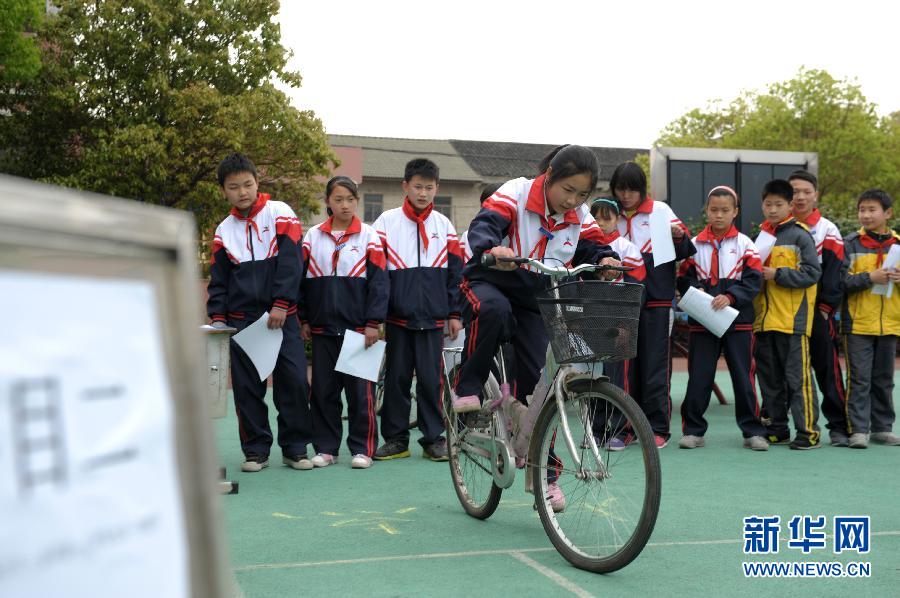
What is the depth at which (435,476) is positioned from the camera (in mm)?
6402

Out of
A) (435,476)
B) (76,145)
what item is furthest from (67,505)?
(76,145)

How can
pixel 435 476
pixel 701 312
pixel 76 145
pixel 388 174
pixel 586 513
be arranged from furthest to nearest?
1. pixel 388 174
2. pixel 76 145
3. pixel 701 312
4. pixel 435 476
5. pixel 586 513

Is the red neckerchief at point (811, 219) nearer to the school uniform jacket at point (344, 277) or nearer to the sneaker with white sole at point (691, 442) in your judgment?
the sneaker with white sole at point (691, 442)

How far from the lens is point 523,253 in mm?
4676

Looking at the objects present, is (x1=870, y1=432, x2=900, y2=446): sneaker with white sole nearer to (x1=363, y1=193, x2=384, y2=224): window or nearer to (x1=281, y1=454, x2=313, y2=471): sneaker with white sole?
(x1=281, y1=454, x2=313, y2=471): sneaker with white sole

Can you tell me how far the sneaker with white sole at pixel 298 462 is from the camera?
675 cm

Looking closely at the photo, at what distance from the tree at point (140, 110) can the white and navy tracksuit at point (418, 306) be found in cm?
1929

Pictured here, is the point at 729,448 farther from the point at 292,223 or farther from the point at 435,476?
the point at 292,223

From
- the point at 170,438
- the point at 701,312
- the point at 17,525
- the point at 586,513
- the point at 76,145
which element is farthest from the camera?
the point at 76,145

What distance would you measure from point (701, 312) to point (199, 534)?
6398 mm

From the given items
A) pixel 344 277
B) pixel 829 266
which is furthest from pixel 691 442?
pixel 344 277

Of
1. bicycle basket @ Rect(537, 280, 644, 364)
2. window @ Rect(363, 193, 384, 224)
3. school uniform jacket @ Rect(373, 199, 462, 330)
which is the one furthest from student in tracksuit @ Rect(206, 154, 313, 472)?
window @ Rect(363, 193, 384, 224)

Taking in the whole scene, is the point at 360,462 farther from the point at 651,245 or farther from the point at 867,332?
the point at 867,332

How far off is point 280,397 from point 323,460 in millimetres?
515
